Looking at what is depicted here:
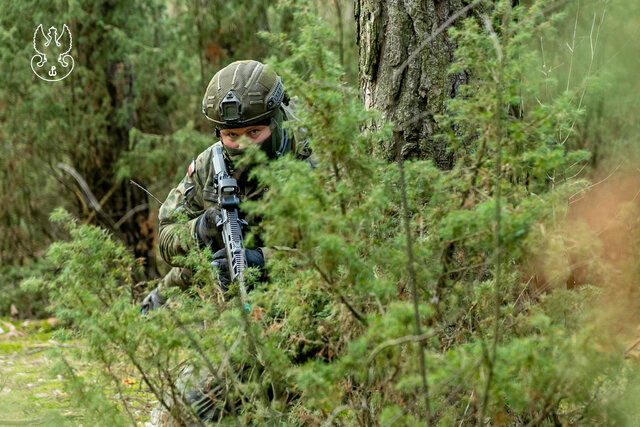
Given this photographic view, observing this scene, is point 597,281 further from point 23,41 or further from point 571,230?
point 23,41

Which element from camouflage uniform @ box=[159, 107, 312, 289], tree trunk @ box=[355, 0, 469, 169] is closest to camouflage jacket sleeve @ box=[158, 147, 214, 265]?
camouflage uniform @ box=[159, 107, 312, 289]

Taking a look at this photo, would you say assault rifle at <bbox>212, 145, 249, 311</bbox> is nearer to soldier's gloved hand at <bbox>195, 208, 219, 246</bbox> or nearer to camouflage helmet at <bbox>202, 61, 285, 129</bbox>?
soldier's gloved hand at <bbox>195, 208, 219, 246</bbox>

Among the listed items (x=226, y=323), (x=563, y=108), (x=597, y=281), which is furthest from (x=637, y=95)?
(x=226, y=323)

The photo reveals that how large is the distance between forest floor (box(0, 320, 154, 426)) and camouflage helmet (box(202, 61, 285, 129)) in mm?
1346

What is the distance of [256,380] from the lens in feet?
8.54

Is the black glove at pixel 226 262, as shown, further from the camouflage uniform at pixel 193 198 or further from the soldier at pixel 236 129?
the camouflage uniform at pixel 193 198

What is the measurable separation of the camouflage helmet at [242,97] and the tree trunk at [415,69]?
0.71 metres

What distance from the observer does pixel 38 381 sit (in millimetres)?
5340

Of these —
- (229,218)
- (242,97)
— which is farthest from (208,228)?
(242,97)

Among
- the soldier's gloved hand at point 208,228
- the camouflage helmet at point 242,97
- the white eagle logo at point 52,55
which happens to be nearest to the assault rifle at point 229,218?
the soldier's gloved hand at point 208,228

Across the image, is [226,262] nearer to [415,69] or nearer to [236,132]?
[236,132]

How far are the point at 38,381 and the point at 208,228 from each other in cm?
234

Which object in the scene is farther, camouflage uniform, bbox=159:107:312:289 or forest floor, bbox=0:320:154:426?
camouflage uniform, bbox=159:107:312:289

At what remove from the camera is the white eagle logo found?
8.23 m
